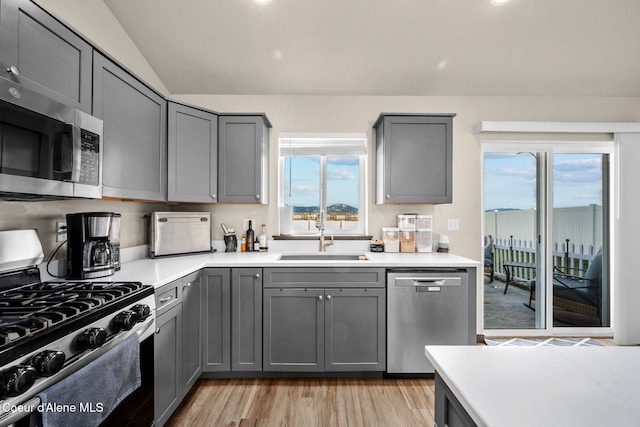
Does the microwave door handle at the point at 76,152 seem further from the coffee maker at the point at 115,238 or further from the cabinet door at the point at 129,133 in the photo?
the coffee maker at the point at 115,238

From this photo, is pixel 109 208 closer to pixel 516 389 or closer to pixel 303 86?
pixel 303 86

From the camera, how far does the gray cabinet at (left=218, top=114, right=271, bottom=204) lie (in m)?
2.69

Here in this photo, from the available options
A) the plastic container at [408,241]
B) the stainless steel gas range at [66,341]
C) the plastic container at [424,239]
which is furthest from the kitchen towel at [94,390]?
the plastic container at [424,239]

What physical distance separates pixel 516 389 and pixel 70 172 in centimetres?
185

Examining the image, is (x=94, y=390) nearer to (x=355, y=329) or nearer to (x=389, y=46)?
(x=355, y=329)

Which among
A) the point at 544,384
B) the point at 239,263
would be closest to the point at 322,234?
the point at 239,263

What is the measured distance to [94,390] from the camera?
108 cm

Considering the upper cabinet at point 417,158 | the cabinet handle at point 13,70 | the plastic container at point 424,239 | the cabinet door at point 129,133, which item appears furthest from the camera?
the plastic container at point 424,239

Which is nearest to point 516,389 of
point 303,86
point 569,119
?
point 303,86

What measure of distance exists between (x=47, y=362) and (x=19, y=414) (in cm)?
13

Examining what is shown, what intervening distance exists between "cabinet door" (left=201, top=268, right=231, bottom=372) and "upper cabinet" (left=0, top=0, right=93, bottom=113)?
133 cm

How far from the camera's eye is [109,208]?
7.31 feet

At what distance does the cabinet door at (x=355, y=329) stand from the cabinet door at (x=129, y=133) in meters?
1.56

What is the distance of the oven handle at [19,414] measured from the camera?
0.81m
